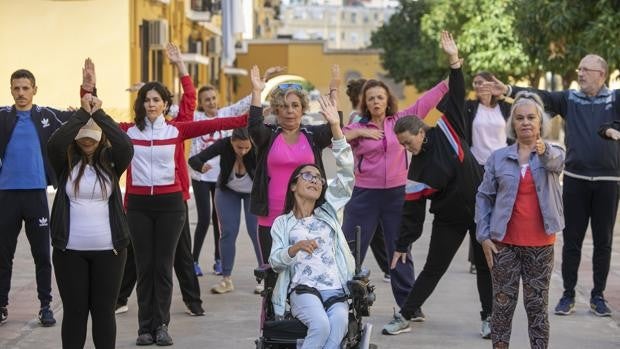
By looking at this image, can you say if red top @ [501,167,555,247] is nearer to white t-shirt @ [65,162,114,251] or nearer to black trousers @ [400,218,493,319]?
black trousers @ [400,218,493,319]

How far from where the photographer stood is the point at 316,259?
299 inches

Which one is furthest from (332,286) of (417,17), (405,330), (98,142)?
(417,17)

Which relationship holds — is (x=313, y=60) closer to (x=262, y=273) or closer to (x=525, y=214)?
(x=525, y=214)

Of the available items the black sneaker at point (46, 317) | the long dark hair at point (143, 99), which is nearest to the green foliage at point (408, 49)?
the black sneaker at point (46, 317)

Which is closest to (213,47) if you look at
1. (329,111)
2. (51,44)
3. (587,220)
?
(51,44)

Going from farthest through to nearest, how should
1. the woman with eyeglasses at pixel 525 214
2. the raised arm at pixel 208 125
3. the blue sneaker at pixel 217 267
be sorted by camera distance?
the blue sneaker at pixel 217 267 → the raised arm at pixel 208 125 → the woman with eyeglasses at pixel 525 214

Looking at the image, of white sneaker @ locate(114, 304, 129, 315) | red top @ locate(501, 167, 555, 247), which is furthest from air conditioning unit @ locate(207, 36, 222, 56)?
red top @ locate(501, 167, 555, 247)

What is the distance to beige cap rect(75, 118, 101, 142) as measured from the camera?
24.5 ft

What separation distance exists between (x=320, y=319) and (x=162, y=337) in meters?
2.20

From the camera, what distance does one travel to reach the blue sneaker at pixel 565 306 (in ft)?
34.1

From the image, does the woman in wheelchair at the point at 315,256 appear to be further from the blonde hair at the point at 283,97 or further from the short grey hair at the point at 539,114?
the short grey hair at the point at 539,114

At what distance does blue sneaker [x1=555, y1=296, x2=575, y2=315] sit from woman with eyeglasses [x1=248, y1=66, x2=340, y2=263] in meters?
2.76

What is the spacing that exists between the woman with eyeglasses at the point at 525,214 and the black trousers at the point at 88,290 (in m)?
2.27

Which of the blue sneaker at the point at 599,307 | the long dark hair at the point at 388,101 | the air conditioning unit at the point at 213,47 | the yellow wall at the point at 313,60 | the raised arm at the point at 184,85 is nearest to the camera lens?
the raised arm at the point at 184,85
